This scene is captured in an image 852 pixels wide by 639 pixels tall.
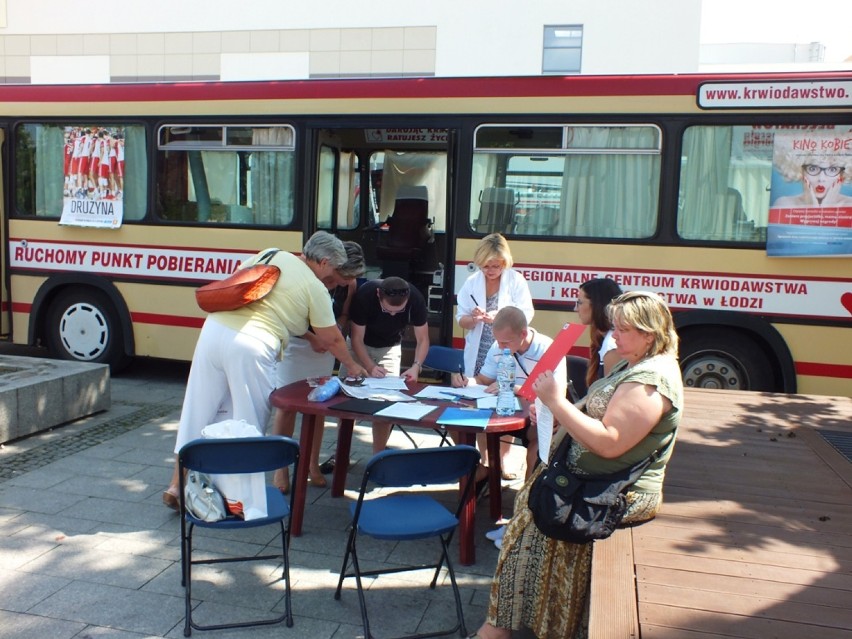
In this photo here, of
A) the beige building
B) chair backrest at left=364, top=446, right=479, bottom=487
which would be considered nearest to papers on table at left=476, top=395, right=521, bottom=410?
chair backrest at left=364, top=446, right=479, bottom=487

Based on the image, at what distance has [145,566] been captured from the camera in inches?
155

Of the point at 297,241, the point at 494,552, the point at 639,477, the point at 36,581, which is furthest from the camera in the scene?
the point at 297,241

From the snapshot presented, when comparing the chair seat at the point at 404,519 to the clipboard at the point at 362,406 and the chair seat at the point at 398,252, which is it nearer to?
the clipboard at the point at 362,406

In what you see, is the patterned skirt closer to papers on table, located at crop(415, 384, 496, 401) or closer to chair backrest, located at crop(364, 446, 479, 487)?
chair backrest, located at crop(364, 446, 479, 487)

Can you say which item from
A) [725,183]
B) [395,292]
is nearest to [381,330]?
[395,292]

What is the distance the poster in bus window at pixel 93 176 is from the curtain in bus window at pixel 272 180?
4.49ft

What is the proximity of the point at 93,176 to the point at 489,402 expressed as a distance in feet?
17.0

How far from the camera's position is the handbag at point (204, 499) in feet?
11.4

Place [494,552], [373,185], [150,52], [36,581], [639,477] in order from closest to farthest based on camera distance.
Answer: [639,477] < [36,581] < [494,552] < [373,185] < [150,52]

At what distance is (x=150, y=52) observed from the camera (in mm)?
19219

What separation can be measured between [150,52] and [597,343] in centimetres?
1786

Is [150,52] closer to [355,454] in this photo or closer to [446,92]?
[446,92]

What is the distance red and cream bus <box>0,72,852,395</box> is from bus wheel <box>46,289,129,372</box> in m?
0.02

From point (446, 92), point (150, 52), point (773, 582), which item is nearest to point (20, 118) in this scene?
point (446, 92)
